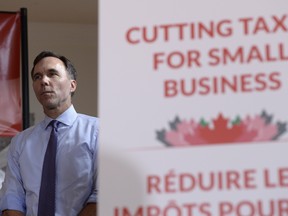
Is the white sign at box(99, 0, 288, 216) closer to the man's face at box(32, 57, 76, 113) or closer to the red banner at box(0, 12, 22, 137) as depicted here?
the man's face at box(32, 57, 76, 113)

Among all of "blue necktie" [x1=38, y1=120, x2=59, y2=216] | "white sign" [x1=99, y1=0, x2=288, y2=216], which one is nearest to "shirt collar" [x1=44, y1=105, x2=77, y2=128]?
"blue necktie" [x1=38, y1=120, x2=59, y2=216]

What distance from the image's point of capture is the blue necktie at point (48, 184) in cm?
193

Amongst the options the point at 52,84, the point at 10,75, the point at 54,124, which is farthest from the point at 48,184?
the point at 10,75

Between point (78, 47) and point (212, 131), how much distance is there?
3284 millimetres

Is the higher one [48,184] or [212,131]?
[212,131]

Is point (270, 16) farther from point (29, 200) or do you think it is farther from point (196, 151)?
point (29, 200)

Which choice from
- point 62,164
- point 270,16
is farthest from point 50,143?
point 270,16

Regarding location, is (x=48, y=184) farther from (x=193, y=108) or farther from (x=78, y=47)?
(x=78, y=47)

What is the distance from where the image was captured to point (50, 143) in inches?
79.9

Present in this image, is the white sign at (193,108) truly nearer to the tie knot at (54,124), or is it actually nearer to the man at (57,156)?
the man at (57,156)

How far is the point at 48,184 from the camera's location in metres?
1.95

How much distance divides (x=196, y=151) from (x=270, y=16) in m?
0.29

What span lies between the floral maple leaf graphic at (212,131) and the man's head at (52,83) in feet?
3.45

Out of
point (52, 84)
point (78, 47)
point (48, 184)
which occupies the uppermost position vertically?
point (78, 47)
